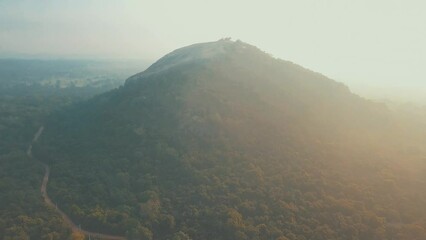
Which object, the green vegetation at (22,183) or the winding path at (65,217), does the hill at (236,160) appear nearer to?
the winding path at (65,217)

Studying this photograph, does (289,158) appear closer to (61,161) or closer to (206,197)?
(206,197)

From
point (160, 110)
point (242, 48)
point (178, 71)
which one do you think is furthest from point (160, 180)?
point (242, 48)

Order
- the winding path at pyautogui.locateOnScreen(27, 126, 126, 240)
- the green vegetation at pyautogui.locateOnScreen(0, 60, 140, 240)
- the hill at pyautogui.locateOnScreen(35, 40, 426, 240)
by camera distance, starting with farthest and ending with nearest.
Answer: the hill at pyautogui.locateOnScreen(35, 40, 426, 240) → the winding path at pyautogui.locateOnScreen(27, 126, 126, 240) → the green vegetation at pyautogui.locateOnScreen(0, 60, 140, 240)

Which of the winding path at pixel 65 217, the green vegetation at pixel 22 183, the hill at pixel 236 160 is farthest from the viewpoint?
the hill at pixel 236 160

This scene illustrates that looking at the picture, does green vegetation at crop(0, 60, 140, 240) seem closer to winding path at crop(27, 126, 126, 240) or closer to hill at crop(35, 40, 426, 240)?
winding path at crop(27, 126, 126, 240)

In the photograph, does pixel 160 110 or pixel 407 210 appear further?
pixel 160 110

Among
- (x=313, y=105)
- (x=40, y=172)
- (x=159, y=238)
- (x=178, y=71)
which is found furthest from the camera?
(x=178, y=71)

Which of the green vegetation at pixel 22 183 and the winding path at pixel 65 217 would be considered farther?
the winding path at pixel 65 217

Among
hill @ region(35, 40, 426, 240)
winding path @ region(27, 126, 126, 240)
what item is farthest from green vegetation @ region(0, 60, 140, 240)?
hill @ region(35, 40, 426, 240)

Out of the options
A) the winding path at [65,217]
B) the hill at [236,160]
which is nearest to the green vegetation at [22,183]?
the winding path at [65,217]
